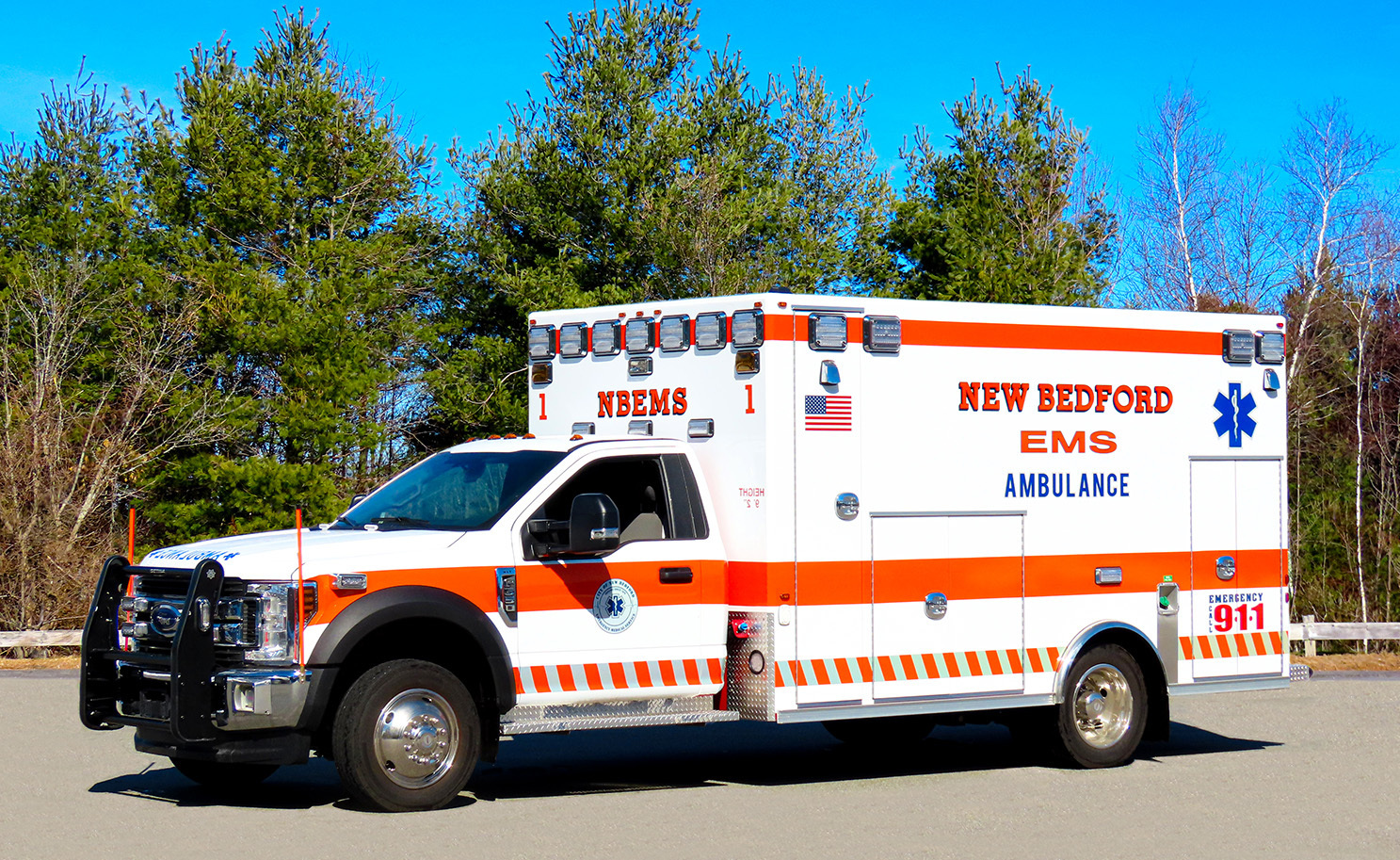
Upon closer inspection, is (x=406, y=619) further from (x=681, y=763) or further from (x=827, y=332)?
(x=681, y=763)

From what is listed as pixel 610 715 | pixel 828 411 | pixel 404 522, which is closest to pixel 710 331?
pixel 828 411

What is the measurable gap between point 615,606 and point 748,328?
1.93 meters

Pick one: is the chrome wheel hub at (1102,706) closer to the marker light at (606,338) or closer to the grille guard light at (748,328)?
the grille guard light at (748,328)

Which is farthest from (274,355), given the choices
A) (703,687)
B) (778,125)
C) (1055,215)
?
(703,687)

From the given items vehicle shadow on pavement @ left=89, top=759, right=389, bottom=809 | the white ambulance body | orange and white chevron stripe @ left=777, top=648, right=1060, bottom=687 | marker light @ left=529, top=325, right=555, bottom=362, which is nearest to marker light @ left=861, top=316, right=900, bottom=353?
the white ambulance body

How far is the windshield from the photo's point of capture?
980cm

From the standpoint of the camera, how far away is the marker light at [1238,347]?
12094 millimetres

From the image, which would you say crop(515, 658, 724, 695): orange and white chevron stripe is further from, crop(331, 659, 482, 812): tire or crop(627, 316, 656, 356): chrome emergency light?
crop(627, 316, 656, 356): chrome emergency light

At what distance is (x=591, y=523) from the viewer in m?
9.38

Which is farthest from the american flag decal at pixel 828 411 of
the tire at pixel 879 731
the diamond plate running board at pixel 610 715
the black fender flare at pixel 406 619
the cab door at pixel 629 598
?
the tire at pixel 879 731

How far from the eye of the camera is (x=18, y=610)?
78.2 ft

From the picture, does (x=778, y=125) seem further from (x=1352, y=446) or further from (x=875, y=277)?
(x=1352, y=446)

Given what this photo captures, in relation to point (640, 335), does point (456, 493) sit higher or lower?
lower

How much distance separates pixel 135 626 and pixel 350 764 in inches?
62.0
